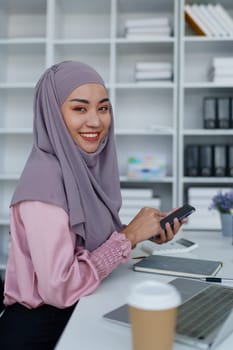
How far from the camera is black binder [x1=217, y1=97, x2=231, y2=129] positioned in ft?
8.39

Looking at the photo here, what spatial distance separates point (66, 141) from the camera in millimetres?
1045

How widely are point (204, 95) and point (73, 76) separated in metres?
1.92

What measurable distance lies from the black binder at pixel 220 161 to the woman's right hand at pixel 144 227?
150 cm

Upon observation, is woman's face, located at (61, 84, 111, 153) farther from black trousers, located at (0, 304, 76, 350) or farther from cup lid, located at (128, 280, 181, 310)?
cup lid, located at (128, 280, 181, 310)

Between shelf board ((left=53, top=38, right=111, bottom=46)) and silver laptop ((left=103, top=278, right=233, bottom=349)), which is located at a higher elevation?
shelf board ((left=53, top=38, right=111, bottom=46))

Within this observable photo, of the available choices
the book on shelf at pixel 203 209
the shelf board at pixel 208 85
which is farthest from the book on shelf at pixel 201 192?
the shelf board at pixel 208 85

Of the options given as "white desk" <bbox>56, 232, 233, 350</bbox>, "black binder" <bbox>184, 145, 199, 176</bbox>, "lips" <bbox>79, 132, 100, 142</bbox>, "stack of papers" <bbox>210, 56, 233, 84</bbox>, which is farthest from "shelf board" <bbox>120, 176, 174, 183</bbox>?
"lips" <bbox>79, 132, 100, 142</bbox>

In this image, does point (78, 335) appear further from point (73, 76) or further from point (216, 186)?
point (216, 186)

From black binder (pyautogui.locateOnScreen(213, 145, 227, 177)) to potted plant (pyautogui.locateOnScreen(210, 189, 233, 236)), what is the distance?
953 millimetres

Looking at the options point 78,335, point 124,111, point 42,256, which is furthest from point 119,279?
point 124,111

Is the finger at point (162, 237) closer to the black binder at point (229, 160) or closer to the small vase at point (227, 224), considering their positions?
the small vase at point (227, 224)

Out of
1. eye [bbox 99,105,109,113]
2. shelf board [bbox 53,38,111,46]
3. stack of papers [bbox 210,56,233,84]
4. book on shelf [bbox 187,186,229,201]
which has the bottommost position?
book on shelf [bbox 187,186,229,201]

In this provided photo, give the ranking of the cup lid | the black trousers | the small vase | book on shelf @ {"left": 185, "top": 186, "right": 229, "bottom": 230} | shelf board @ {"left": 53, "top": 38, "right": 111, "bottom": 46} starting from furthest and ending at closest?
shelf board @ {"left": 53, "top": 38, "right": 111, "bottom": 46}
book on shelf @ {"left": 185, "top": 186, "right": 229, "bottom": 230}
the small vase
the black trousers
the cup lid

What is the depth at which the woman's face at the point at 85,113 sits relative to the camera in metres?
1.10
